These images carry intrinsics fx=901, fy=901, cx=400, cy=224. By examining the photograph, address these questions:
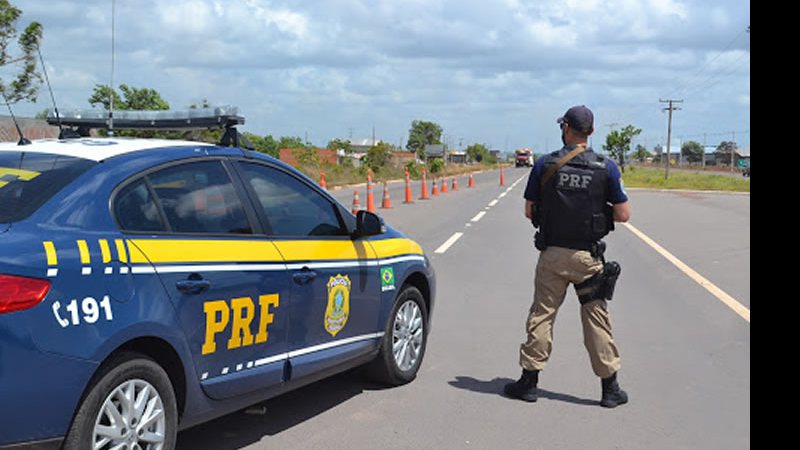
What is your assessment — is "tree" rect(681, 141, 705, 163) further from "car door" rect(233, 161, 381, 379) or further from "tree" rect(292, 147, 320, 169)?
"car door" rect(233, 161, 381, 379)

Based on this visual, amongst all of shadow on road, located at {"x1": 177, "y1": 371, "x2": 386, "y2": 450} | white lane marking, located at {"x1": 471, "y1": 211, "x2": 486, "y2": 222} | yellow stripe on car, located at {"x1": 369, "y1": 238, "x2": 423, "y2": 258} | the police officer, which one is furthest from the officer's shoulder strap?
white lane marking, located at {"x1": 471, "y1": 211, "x2": 486, "y2": 222}

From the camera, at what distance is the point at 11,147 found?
453cm

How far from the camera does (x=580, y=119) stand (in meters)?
5.81

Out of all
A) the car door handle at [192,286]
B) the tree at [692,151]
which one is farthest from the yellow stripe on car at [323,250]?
the tree at [692,151]

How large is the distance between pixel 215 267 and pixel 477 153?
173186 millimetres

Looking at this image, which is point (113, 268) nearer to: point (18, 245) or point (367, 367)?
point (18, 245)

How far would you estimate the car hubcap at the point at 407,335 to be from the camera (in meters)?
6.11

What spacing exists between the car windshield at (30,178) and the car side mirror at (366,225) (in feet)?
6.30

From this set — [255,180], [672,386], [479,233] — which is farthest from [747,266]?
[255,180]

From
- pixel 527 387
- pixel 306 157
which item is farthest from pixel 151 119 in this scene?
pixel 306 157

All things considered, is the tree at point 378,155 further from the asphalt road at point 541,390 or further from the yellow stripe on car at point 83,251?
the yellow stripe on car at point 83,251

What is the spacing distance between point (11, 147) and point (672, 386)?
4524 mm

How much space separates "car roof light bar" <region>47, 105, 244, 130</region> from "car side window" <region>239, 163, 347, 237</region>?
1.52 feet

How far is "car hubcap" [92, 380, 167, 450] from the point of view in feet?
12.1
